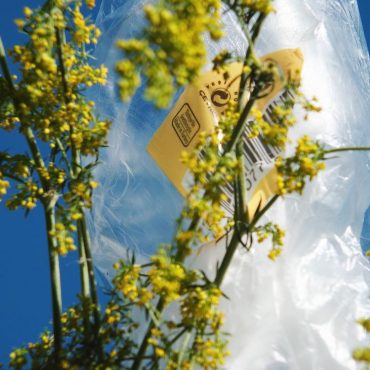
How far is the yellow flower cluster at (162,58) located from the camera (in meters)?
0.50

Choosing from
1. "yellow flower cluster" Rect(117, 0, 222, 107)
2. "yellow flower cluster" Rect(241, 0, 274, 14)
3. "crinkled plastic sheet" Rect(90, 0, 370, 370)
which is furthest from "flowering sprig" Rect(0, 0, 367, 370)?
"crinkled plastic sheet" Rect(90, 0, 370, 370)

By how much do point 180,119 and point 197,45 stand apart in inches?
27.8

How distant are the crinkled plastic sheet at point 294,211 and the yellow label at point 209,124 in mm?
75

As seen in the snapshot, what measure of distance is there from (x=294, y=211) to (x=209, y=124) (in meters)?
0.23

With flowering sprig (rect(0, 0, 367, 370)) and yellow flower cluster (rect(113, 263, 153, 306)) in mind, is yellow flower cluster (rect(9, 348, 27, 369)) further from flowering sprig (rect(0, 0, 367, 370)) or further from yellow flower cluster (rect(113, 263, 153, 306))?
yellow flower cluster (rect(113, 263, 153, 306))

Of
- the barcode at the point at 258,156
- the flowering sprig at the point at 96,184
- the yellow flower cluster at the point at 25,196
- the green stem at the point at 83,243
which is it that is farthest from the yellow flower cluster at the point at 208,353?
the barcode at the point at 258,156

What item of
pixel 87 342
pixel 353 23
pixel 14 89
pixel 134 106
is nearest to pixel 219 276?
pixel 87 342

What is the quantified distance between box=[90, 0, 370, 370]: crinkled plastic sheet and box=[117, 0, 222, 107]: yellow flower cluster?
62 cm

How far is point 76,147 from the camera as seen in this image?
0.87 meters

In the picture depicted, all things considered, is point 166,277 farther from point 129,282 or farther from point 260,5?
point 260,5

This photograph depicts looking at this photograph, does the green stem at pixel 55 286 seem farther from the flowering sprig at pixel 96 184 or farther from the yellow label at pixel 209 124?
the yellow label at pixel 209 124

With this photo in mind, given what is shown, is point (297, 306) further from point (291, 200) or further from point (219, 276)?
point (219, 276)

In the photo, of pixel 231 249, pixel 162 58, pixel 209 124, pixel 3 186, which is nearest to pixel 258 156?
pixel 209 124

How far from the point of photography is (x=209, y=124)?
1.19m
